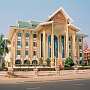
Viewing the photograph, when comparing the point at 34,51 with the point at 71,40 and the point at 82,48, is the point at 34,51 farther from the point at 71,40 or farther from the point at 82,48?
the point at 82,48

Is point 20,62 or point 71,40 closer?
point 20,62

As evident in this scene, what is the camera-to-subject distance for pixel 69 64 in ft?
247

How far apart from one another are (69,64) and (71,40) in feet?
55.4

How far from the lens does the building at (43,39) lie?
83.6m

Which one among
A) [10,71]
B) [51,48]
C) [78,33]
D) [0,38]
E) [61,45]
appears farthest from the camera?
[78,33]

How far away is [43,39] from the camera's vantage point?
83.9m

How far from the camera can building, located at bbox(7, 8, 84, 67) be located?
83.6 meters

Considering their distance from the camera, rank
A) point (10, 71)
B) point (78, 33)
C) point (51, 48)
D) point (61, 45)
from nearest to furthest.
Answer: point (10, 71) < point (51, 48) < point (61, 45) < point (78, 33)

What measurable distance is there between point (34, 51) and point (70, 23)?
12637 mm

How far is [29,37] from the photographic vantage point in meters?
87.2

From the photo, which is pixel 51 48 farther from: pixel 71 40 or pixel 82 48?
pixel 82 48

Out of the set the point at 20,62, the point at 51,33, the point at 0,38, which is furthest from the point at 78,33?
the point at 0,38

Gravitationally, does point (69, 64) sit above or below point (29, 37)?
below

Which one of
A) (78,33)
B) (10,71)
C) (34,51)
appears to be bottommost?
(10,71)
